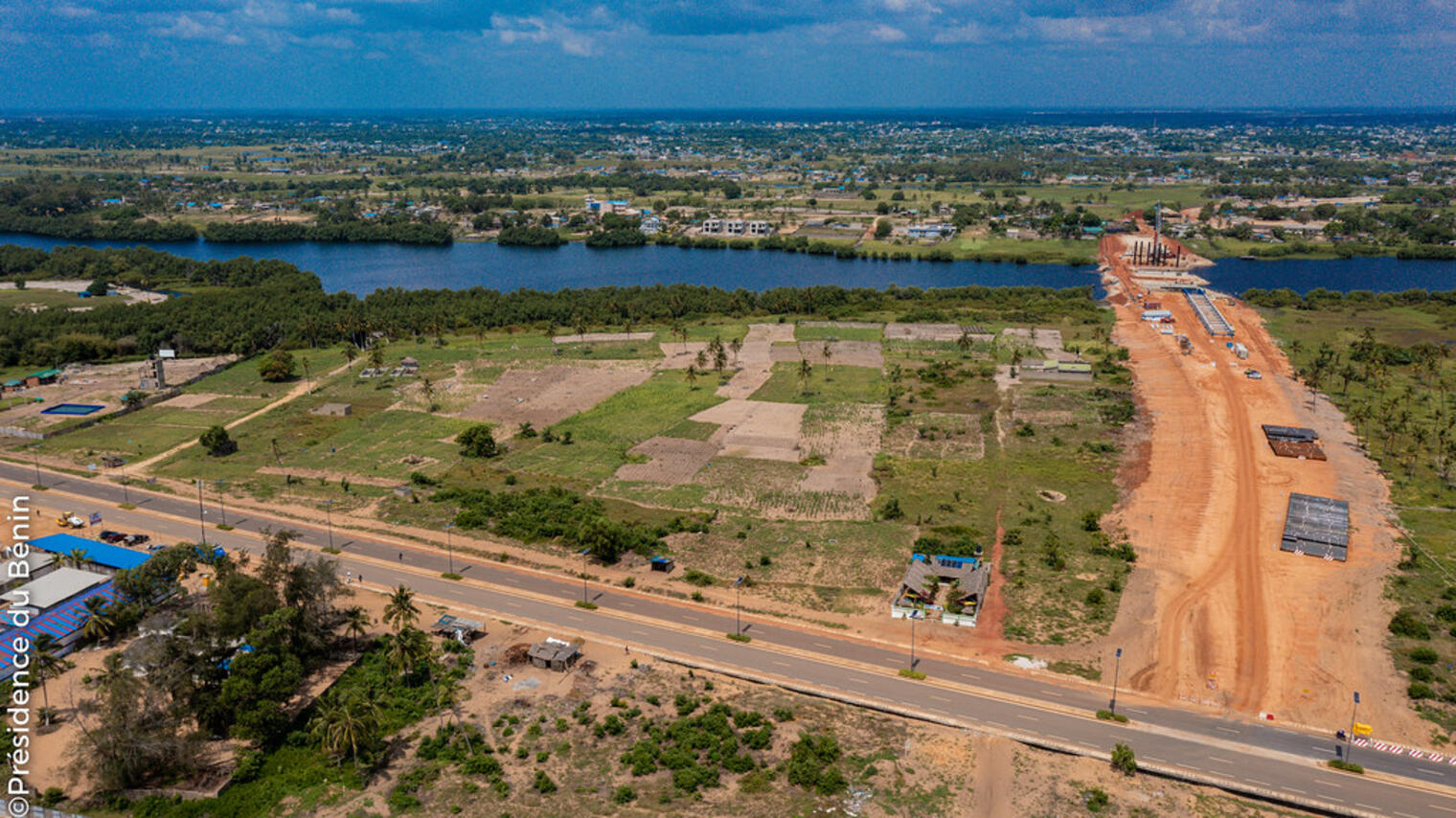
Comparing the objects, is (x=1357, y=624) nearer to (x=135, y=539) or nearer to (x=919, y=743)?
(x=919, y=743)

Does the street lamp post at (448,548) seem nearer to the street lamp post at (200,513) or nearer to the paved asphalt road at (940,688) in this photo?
the paved asphalt road at (940,688)

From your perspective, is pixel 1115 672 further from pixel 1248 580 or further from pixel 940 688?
pixel 1248 580

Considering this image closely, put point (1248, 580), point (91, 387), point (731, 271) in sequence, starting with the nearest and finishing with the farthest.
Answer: point (1248, 580) → point (91, 387) → point (731, 271)

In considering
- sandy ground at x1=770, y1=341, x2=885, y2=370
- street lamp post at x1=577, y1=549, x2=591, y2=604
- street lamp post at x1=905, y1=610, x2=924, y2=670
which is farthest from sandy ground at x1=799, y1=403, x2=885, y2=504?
street lamp post at x1=577, y1=549, x2=591, y2=604

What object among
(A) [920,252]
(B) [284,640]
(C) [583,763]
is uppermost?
(A) [920,252]

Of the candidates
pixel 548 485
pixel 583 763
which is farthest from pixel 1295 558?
pixel 548 485

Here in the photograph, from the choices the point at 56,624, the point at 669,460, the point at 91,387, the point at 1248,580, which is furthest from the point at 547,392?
the point at 1248,580
